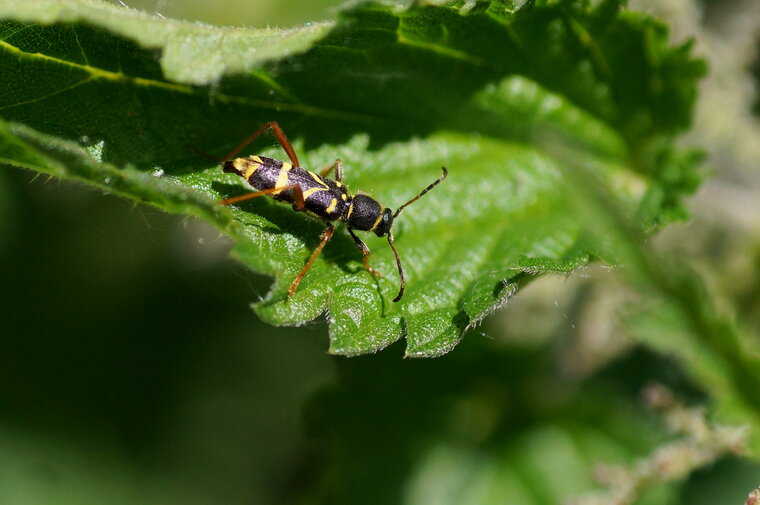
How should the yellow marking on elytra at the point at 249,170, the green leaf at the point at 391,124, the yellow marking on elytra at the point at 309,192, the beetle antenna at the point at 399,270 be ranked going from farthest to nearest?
the yellow marking on elytra at the point at 309,192
the yellow marking on elytra at the point at 249,170
the beetle antenna at the point at 399,270
the green leaf at the point at 391,124

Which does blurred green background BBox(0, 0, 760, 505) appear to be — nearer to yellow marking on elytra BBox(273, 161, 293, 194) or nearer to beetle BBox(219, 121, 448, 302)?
beetle BBox(219, 121, 448, 302)

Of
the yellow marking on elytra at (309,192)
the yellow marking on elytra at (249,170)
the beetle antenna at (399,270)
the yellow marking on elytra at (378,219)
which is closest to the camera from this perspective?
the beetle antenna at (399,270)

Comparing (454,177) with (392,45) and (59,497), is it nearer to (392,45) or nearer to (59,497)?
(392,45)

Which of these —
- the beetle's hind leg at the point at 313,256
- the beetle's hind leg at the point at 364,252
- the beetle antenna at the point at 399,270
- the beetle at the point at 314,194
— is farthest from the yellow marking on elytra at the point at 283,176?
the beetle antenna at the point at 399,270

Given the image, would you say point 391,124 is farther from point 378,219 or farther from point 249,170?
point 249,170

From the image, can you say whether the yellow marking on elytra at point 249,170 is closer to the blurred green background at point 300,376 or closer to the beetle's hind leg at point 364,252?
the beetle's hind leg at point 364,252

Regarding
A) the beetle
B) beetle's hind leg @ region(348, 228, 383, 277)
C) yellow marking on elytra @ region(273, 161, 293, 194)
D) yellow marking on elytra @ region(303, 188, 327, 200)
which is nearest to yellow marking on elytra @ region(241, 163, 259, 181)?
the beetle

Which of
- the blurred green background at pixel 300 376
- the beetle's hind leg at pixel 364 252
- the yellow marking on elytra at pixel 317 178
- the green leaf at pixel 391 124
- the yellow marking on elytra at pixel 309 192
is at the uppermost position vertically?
the green leaf at pixel 391 124

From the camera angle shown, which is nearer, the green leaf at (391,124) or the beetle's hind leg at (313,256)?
the green leaf at (391,124)
